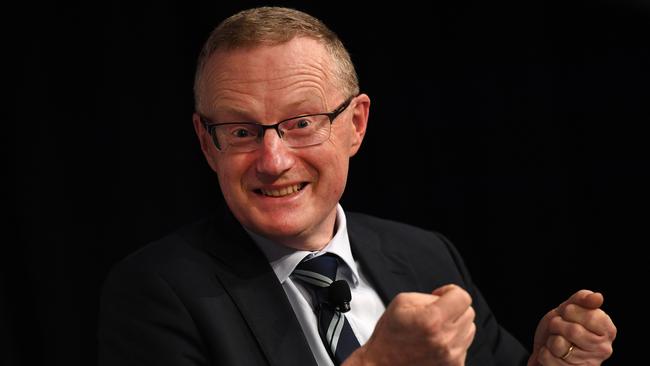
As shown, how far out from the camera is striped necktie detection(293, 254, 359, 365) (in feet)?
5.58

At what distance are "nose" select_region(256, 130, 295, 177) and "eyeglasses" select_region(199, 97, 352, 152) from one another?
13mm

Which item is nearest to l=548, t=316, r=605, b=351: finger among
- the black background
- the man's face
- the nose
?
the man's face

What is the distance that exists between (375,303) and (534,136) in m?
0.99

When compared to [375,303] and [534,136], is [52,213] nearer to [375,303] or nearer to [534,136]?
[375,303]

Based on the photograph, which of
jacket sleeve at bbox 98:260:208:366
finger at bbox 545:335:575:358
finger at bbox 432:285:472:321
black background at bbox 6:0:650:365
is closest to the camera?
finger at bbox 432:285:472:321

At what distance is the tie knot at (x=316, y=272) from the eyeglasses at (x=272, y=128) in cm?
26

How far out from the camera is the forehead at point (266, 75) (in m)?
1.64

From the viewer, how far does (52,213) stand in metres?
2.43

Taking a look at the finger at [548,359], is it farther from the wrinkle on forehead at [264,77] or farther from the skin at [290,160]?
the wrinkle on forehead at [264,77]

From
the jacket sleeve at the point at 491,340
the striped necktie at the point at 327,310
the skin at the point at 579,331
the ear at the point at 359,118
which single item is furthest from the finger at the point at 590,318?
the ear at the point at 359,118

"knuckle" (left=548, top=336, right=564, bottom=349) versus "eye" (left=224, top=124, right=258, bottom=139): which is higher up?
"eye" (left=224, top=124, right=258, bottom=139)

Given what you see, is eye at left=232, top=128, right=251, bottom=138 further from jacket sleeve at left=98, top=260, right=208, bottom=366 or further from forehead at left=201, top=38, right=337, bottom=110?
jacket sleeve at left=98, top=260, right=208, bottom=366

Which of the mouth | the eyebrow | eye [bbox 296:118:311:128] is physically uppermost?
the eyebrow

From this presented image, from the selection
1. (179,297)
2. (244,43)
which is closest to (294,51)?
(244,43)
